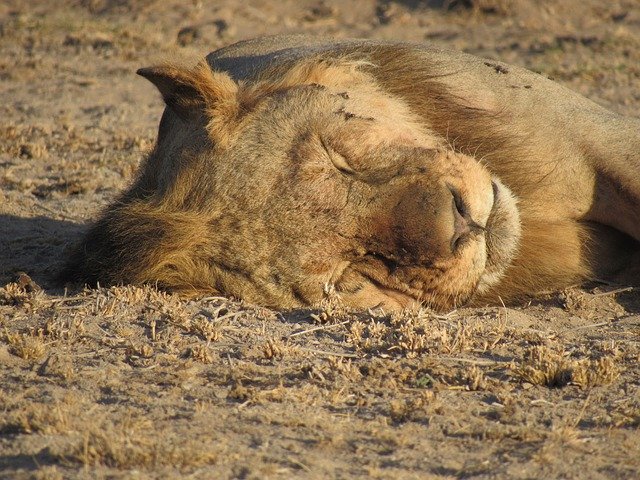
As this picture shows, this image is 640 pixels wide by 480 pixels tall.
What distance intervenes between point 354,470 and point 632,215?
224 cm

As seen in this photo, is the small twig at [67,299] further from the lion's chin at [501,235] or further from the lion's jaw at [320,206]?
the lion's chin at [501,235]

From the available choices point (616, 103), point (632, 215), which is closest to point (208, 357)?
point (632, 215)

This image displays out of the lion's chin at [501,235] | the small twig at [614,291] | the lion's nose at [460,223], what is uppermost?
the lion's nose at [460,223]

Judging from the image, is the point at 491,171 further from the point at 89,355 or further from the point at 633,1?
the point at 633,1

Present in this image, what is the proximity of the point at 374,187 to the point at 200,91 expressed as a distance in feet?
2.93

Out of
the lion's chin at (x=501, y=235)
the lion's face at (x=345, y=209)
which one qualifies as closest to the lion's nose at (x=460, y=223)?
the lion's face at (x=345, y=209)

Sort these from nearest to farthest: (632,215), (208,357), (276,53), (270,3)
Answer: (208,357) → (632,215) → (276,53) → (270,3)

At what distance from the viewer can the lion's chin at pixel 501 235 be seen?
454cm

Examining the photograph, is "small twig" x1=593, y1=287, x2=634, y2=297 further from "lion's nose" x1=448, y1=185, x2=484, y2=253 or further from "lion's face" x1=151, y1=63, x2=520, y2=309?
"lion's nose" x1=448, y1=185, x2=484, y2=253

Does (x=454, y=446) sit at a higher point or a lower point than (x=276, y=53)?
lower

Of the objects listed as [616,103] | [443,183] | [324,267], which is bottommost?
[616,103]

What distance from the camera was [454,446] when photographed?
343 centimetres

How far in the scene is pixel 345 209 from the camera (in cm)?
436

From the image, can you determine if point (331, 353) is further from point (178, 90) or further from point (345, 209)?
point (178, 90)
